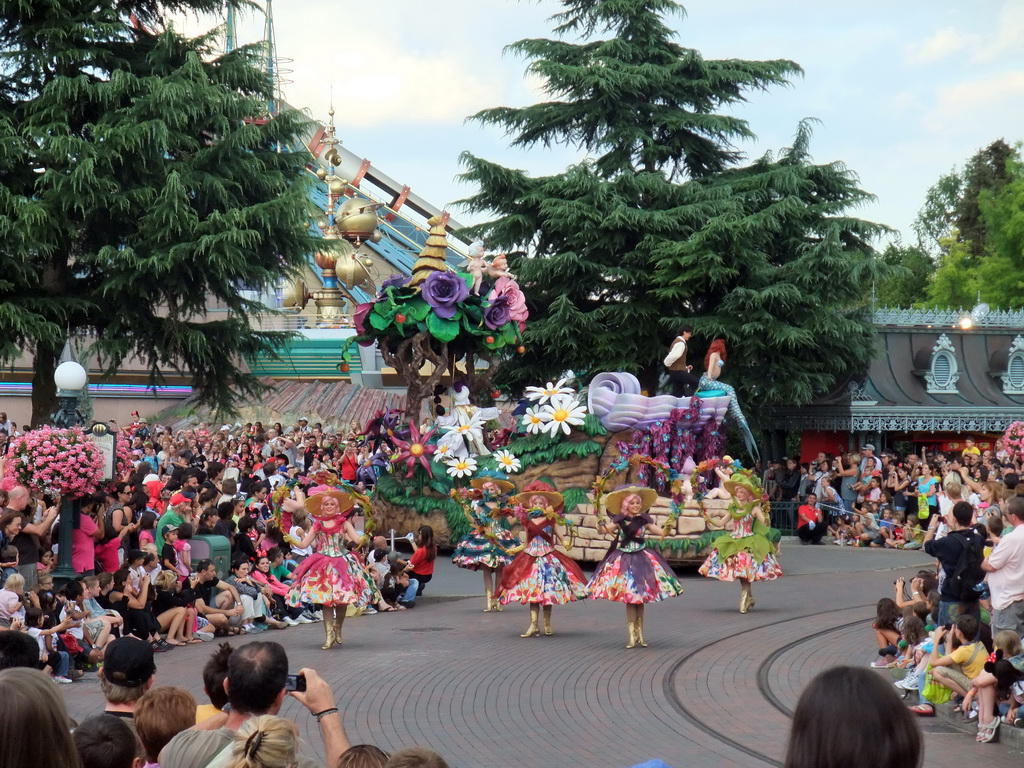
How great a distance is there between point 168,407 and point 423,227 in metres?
15.1

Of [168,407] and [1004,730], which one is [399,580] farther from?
[168,407]

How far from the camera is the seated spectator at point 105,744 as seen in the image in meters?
3.83

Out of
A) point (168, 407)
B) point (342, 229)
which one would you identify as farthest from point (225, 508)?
point (342, 229)

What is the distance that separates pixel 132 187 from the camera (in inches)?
776

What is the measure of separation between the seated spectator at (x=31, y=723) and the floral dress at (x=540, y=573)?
35.2ft

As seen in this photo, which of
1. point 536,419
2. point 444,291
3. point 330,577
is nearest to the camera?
point 330,577

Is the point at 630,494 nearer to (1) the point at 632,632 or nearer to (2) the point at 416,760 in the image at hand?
(1) the point at 632,632

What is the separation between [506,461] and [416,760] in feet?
55.0

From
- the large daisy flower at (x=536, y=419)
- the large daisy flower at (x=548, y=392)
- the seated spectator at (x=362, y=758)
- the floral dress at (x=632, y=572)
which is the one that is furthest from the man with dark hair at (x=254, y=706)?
the large daisy flower at (x=548, y=392)

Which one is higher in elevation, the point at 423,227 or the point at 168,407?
the point at 423,227

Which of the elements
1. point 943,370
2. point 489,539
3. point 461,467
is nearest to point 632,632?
point 489,539

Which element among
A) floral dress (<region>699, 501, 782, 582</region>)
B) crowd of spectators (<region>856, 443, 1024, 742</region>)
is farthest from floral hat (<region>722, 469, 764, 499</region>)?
crowd of spectators (<region>856, 443, 1024, 742</region>)

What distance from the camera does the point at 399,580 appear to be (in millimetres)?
16484

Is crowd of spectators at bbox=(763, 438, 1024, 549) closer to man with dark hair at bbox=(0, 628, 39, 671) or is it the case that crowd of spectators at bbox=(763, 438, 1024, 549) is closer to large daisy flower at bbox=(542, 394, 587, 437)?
large daisy flower at bbox=(542, 394, 587, 437)
